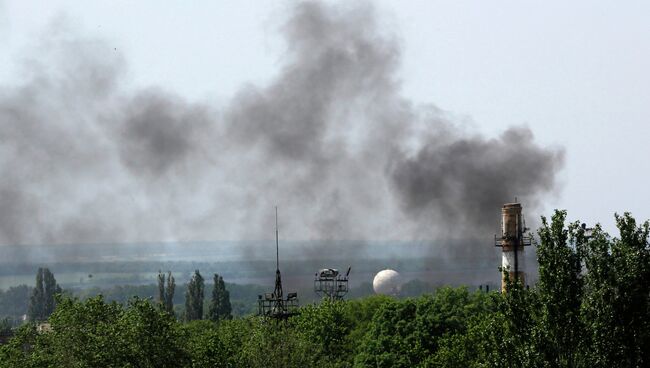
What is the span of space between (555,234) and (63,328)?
32809 mm

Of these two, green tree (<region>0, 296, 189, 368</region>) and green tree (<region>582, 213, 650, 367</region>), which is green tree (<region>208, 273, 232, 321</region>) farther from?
green tree (<region>582, 213, 650, 367</region>)

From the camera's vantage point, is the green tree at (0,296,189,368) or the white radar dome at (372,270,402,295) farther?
the white radar dome at (372,270,402,295)

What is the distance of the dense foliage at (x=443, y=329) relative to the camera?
131 ft

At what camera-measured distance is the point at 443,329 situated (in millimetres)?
80625

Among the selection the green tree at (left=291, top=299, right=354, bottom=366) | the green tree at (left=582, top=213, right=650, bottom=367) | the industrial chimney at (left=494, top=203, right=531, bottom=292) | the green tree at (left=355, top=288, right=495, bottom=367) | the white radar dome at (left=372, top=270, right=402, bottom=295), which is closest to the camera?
the green tree at (left=582, top=213, right=650, bottom=367)

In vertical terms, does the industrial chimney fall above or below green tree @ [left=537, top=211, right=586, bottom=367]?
above

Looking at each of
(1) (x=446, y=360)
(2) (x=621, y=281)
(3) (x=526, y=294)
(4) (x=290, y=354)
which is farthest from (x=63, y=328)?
(2) (x=621, y=281)

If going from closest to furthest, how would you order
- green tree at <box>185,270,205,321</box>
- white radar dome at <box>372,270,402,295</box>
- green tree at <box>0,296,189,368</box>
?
green tree at <box>0,296,189,368</box> → white radar dome at <box>372,270,402,295</box> → green tree at <box>185,270,205,321</box>

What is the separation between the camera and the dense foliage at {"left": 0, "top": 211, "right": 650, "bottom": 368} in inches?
1575

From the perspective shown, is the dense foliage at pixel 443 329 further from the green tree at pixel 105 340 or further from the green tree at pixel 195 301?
the green tree at pixel 195 301

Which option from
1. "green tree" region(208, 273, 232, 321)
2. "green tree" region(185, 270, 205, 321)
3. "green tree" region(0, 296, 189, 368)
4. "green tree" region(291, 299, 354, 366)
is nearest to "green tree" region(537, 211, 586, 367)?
"green tree" region(0, 296, 189, 368)

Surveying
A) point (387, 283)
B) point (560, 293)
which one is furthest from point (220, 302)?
point (560, 293)

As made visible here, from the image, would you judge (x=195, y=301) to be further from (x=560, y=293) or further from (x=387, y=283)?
(x=560, y=293)

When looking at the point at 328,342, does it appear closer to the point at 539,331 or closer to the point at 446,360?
the point at 446,360
